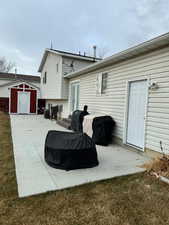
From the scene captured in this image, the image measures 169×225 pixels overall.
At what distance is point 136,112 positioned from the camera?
17.3 ft

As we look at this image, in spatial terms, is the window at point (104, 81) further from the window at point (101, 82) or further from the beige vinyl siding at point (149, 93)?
the beige vinyl siding at point (149, 93)

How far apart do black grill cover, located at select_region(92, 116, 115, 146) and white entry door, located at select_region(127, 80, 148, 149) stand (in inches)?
28.1

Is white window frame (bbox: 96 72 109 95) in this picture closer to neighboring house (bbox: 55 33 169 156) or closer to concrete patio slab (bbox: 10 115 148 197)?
neighboring house (bbox: 55 33 169 156)

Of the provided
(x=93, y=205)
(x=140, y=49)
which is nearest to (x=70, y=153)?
(x=93, y=205)

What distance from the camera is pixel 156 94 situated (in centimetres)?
448

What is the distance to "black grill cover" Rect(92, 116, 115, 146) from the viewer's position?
5.83 m

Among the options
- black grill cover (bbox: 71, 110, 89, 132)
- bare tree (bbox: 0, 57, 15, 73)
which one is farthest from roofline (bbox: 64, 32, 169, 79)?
bare tree (bbox: 0, 57, 15, 73)

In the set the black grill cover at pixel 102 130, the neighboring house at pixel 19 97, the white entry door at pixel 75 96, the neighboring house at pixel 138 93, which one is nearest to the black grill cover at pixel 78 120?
the neighboring house at pixel 138 93

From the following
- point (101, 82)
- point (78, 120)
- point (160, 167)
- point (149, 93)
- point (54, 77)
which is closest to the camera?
point (160, 167)

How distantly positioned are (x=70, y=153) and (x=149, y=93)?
276cm

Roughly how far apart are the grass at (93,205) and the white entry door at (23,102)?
14.3m

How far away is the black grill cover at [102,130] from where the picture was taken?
19.1 ft

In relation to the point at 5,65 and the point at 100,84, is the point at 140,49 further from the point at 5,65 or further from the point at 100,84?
the point at 5,65

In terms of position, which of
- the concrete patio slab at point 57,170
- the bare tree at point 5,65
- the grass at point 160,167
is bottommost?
the concrete patio slab at point 57,170
